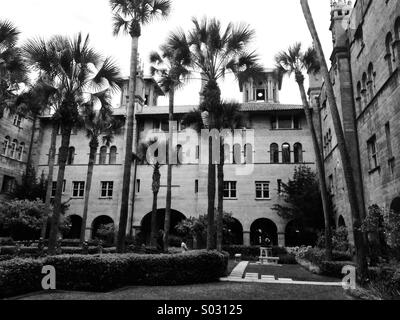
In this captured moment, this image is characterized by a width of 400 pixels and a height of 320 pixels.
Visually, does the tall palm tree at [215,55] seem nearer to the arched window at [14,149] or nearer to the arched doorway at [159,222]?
the arched doorway at [159,222]

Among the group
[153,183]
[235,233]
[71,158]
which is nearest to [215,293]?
[153,183]

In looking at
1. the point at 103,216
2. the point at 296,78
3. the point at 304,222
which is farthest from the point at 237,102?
A: the point at 103,216

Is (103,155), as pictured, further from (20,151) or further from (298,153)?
(298,153)

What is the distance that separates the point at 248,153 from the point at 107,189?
534 inches

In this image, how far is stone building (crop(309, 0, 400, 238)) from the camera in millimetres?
15322

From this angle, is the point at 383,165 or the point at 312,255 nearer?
the point at 383,165

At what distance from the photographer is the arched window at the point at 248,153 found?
32481mm

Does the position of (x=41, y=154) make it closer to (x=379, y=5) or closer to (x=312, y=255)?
(x=312, y=255)

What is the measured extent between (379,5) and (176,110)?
882 inches

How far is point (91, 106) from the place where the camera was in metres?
17.5

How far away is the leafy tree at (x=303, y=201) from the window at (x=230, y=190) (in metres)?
3.80

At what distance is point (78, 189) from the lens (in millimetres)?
34250

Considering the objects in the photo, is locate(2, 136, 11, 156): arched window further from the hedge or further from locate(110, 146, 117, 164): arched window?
the hedge

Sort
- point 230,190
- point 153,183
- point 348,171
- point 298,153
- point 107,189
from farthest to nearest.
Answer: point 107,189 < point 298,153 < point 230,190 < point 153,183 < point 348,171
